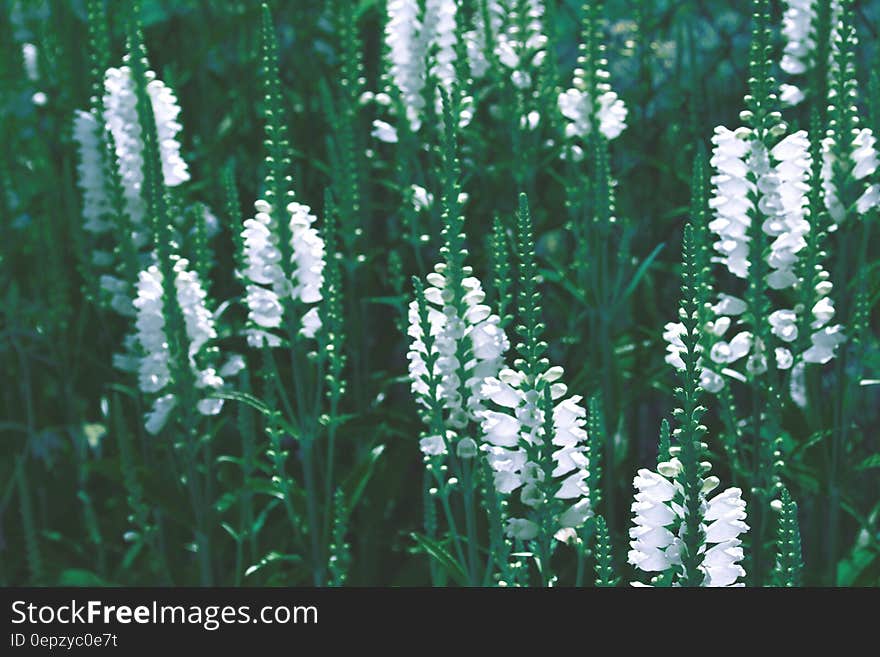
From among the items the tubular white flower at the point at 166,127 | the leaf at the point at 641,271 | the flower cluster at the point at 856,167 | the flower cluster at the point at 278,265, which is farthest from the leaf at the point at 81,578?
the flower cluster at the point at 856,167

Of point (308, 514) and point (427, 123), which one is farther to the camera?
point (427, 123)

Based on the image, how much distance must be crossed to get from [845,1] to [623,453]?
4.12 ft

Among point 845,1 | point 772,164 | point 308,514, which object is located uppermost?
point 845,1

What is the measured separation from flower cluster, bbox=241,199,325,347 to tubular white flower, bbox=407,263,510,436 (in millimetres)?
441

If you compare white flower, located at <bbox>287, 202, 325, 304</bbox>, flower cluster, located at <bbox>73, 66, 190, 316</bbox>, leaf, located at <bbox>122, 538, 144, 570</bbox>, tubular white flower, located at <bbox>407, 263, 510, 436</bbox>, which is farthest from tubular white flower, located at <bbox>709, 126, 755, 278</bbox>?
leaf, located at <bbox>122, 538, 144, 570</bbox>

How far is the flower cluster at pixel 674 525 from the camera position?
1.96 m

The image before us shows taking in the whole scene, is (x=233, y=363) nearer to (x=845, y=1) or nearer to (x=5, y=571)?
(x=5, y=571)

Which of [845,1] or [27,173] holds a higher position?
[27,173]

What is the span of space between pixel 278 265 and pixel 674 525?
3.53 feet

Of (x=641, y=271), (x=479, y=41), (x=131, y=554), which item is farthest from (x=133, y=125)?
Result: (x=641, y=271)

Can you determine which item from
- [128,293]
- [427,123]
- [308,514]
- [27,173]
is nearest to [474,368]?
[308,514]

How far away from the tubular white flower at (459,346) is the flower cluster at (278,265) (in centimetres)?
44

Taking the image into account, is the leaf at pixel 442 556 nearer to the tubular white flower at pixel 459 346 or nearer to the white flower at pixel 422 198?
the tubular white flower at pixel 459 346

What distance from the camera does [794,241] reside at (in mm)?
2643
